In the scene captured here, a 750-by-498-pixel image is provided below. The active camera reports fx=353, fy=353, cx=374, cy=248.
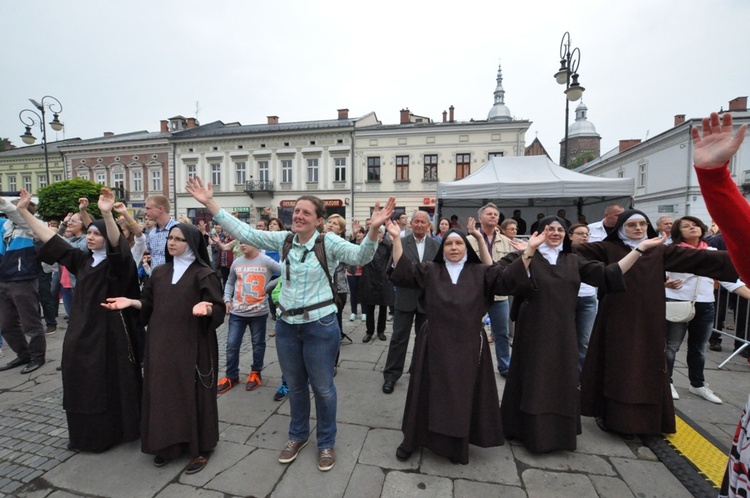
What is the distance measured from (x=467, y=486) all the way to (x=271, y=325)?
542 cm

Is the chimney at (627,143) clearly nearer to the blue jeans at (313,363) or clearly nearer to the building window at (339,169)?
the building window at (339,169)

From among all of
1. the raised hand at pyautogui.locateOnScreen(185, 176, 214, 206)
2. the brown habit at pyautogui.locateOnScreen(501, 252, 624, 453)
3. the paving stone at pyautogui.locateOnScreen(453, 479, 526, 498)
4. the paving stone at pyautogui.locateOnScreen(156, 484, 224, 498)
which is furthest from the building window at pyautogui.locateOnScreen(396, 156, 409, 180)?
the paving stone at pyautogui.locateOnScreen(156, 484, 224, 498)

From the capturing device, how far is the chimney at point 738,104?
80.6 feet

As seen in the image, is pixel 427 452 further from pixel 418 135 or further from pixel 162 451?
pixel 418 135

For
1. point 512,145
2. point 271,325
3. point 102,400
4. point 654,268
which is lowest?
point 271,325

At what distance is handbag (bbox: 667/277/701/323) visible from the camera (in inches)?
151

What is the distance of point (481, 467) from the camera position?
2791 mm

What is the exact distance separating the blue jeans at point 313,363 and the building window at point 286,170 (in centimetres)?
2700

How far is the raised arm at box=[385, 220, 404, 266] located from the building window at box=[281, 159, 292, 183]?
2689 centimetres

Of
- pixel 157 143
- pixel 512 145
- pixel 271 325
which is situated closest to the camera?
pixel 271 325

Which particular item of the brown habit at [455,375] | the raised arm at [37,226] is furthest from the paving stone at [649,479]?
the raised arm at [37,226]

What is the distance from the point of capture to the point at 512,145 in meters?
24.5

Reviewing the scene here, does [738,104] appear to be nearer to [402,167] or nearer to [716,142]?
[402,167]

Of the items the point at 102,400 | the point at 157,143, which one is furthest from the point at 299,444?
the point at 157,143
